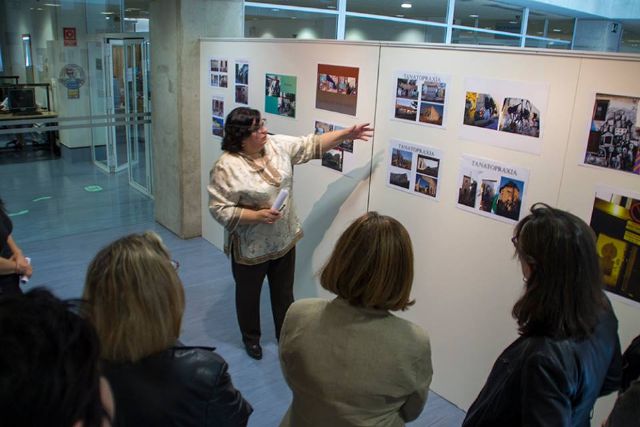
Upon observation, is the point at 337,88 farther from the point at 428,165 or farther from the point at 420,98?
the point at 428,165

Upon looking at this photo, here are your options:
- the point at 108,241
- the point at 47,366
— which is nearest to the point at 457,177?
the point at 47,366

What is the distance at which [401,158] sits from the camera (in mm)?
2982

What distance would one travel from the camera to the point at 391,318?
1.46 metres

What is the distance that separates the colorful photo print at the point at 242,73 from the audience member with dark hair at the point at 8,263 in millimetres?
2210

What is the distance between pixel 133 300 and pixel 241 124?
180 cm

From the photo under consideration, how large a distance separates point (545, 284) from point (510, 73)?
Result: 1.37 meters

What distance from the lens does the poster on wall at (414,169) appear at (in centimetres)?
282

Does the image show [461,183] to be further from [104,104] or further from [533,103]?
→ [104,104]

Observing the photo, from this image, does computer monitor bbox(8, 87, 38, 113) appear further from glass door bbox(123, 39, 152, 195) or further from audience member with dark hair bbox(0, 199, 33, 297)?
audience member with dark hair bbox(0, 199, 33, 297)

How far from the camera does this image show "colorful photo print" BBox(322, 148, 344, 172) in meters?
3.42

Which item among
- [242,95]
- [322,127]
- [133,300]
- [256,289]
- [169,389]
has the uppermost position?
[242,95]

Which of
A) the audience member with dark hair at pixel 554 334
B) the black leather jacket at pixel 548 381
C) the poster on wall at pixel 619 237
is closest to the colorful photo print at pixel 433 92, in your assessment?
the poster on wall at pixel 619 237

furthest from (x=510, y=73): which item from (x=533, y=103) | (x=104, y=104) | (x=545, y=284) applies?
(x=104, y=104)

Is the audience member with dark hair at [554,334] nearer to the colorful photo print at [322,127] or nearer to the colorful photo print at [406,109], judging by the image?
the colorful photo print at [406,109]
